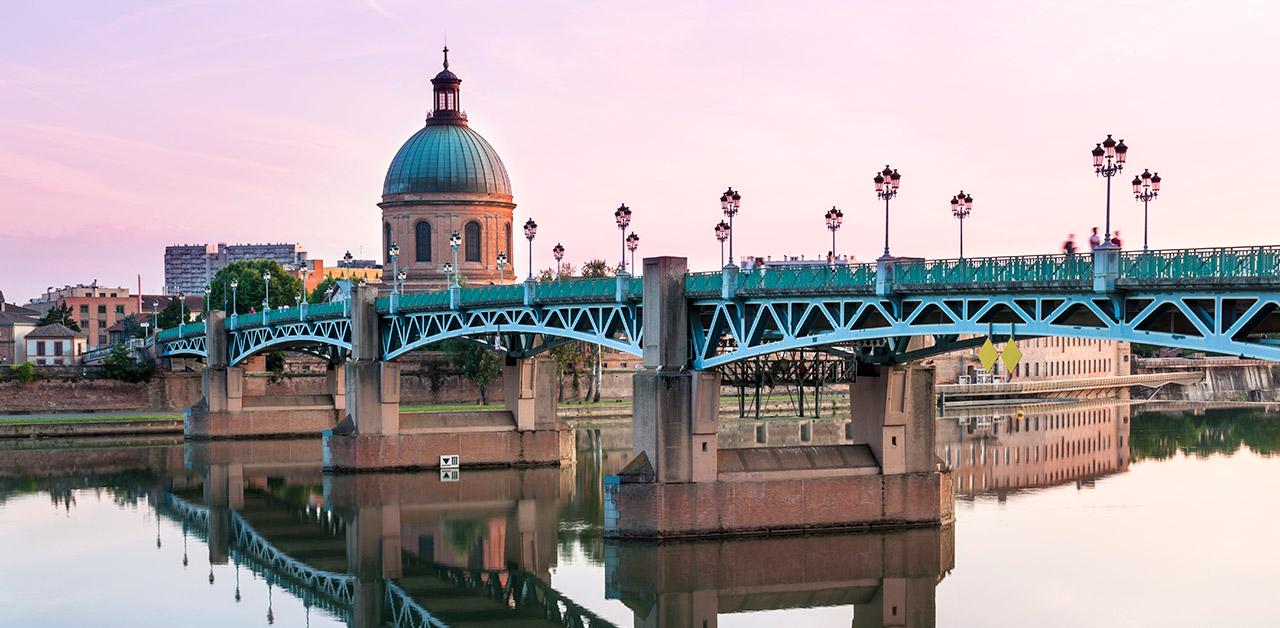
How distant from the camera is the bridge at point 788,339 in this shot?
3319cm

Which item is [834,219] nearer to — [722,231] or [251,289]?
[722,231]

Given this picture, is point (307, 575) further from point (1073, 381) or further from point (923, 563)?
point (1073, 381)

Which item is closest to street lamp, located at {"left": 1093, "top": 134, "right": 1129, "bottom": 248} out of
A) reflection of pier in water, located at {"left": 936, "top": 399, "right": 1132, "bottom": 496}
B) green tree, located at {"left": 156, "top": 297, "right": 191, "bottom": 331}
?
reflection of pier in water, located at {"left": 936, "top": 399, "right": 1132, "bottom": 496}

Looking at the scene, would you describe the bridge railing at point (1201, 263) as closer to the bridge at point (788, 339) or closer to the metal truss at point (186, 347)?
the bridge at point (788, 339)

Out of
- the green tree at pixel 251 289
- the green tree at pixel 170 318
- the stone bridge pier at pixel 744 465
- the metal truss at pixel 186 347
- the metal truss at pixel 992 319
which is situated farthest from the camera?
the green tree at pixel 170 318

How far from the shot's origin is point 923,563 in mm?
42000

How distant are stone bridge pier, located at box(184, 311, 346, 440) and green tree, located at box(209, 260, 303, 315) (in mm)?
42918

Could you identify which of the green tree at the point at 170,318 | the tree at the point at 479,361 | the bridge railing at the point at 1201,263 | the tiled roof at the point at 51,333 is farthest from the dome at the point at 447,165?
the bridge railing at the point at 1201,263

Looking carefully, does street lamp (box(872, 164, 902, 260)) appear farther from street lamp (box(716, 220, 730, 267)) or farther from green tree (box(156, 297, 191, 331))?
green tree (box(156, 297, 191, 331))

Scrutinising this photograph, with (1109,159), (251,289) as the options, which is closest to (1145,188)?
(1109,159)

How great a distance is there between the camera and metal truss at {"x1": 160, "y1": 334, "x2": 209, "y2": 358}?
317ft

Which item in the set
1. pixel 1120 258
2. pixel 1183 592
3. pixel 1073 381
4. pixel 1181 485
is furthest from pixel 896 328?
pixel 1073 381

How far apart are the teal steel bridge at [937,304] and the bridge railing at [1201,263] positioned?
24 millimetres

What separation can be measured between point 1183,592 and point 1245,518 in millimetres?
14406
